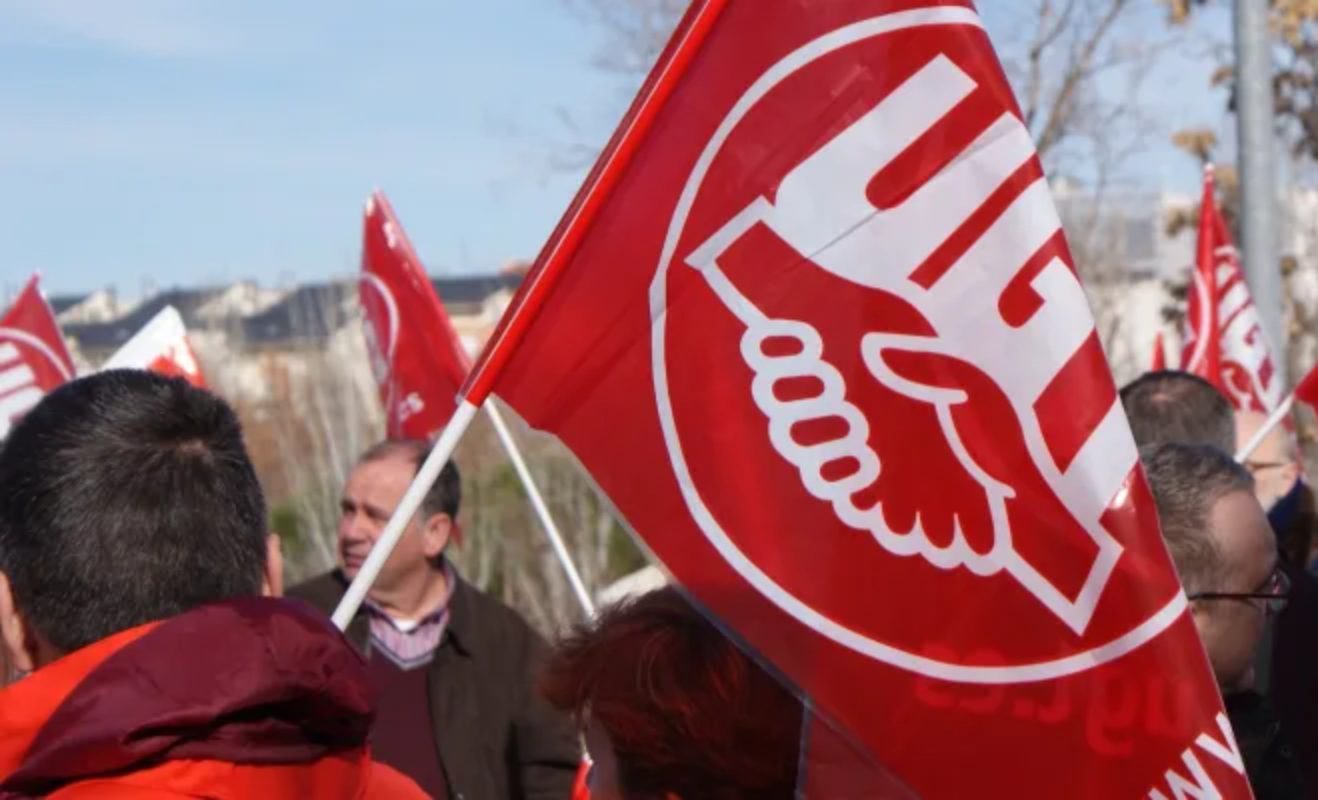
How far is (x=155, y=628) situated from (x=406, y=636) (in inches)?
116

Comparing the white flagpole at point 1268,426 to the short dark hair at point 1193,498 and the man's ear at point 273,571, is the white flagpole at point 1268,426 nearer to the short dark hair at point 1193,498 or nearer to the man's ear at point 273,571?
the short dark hair at point 1193,498

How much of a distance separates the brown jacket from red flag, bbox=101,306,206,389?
64.8 inches

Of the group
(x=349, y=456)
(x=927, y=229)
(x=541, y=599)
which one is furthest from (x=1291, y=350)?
(x=927, y=229)

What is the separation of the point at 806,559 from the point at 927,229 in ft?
1.44

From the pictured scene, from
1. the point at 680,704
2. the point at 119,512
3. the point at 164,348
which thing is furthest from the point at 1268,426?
the point at 164,348

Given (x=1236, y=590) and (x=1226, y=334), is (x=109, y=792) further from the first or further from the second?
(x=1226, y=334)

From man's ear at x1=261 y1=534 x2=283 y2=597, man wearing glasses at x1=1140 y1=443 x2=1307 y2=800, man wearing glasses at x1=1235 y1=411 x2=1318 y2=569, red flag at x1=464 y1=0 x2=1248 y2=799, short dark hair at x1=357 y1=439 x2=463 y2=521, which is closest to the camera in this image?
red flag at x1=464 y1=0 x2=1248 y2=799

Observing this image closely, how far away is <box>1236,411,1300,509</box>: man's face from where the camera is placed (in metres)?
5.71

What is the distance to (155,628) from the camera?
2.23 metres

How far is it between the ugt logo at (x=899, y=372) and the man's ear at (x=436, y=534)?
2.90m

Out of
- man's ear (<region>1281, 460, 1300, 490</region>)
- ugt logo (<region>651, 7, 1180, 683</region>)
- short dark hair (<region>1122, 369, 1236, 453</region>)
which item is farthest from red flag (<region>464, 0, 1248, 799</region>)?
man's ear (<region>1281, 460, 1300, 490</region>)

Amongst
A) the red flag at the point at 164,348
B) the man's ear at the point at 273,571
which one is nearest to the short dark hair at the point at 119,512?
the man's ear at the point at 273,571

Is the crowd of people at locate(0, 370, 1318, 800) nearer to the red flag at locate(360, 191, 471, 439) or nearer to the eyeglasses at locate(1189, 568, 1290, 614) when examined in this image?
the eyeglasses at locate(1189, 568, 1290, 614)

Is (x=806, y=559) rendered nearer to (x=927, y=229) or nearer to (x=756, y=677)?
(x=756, y=677)
